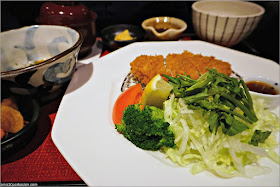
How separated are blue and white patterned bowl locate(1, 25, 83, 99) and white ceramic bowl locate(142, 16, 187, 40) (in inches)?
46.8

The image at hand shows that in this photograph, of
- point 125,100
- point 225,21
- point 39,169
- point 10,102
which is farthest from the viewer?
point 225,21

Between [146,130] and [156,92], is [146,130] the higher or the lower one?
the lower one

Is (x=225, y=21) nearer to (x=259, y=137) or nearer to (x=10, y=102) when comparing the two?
(x=259, y=137)

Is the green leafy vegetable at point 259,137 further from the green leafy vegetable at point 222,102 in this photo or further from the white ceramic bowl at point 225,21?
the white ceramic bowl at point 225,21

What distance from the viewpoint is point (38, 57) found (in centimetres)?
219

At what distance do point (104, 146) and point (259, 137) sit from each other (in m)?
1.12

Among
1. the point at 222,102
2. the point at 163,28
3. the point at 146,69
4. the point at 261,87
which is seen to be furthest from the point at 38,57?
the point at 261,87

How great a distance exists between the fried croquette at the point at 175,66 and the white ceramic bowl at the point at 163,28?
0.66 m

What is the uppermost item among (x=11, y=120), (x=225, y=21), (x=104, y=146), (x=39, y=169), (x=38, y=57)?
(x=225, y=21)

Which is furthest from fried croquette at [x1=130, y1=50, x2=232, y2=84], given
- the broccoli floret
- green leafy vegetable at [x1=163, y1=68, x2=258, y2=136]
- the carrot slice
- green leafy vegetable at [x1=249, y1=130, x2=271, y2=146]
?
green leafy vegetable at [x1=249, y1=130, x2=271, y2=146]

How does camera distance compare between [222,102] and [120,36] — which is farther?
[120,36]

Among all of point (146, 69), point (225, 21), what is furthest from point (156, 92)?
point (225, 21)

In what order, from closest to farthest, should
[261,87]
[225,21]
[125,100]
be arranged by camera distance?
1. [125,100]
2. [261,87]
3. [225,21]

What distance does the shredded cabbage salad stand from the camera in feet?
4.35
